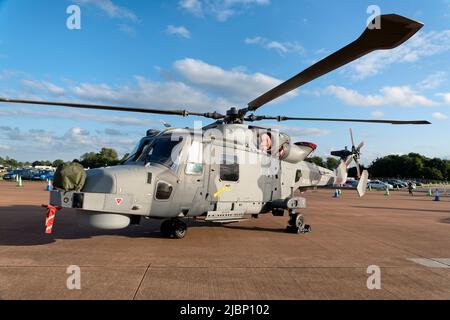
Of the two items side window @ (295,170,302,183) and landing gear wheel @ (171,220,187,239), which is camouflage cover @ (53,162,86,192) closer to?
landing gear wheel @ (171,220,187,239)

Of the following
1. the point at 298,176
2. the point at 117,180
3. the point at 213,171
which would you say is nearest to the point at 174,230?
the point at 213,171

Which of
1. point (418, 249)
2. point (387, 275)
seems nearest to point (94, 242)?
point (387, 275)

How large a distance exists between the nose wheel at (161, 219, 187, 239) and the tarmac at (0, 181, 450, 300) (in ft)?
0.85

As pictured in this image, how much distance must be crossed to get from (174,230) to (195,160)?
6.72 feet

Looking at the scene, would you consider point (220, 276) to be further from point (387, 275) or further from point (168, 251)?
point (387, 275)

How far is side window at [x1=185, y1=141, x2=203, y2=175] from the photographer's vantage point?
8.79 meters

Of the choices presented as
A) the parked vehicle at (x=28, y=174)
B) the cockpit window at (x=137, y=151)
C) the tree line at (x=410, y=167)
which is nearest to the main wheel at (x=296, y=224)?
the cockpit window at (x=137, y=151)

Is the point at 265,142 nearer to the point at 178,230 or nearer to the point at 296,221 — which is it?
the point at 296,221

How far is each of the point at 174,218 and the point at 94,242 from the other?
2.13m

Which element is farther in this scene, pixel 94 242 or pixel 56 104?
pixel 94 242

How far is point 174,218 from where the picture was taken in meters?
9.47

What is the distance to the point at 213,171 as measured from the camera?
30.6ft

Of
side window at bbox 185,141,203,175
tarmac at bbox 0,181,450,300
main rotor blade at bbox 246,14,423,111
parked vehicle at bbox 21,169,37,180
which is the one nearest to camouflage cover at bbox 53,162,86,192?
tarmac at bbox 0,181,450,300
